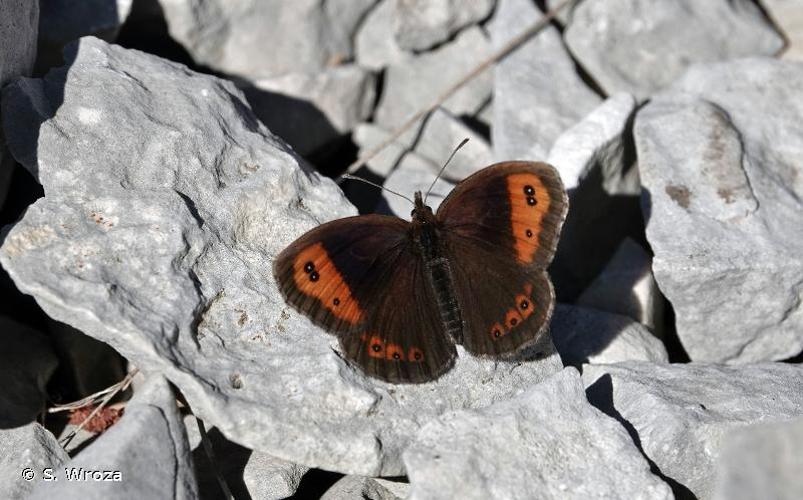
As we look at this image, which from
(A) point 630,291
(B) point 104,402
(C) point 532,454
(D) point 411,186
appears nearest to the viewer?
(C) point 532,454

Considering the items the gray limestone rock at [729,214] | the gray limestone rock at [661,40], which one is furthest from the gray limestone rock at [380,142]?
the gray limestone rock at [729,214]

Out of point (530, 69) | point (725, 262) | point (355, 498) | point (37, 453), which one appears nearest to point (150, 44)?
point (530, 69)

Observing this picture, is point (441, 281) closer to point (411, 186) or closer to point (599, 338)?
point (599, 338)

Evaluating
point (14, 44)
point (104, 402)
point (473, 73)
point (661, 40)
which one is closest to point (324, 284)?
point (104, 402)

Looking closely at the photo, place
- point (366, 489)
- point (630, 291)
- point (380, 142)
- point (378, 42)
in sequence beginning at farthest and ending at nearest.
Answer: point (378, 42), point (380, 142), point (630, 291), point (366, 489)

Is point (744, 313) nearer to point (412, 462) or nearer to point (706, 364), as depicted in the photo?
point (706, 364)

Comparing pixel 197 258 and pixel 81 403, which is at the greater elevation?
pixel 197 258

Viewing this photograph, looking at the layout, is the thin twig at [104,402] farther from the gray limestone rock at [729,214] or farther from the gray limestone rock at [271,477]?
the gray limestone rock at [729,214]
